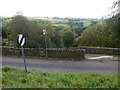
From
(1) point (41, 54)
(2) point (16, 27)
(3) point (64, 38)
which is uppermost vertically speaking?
(2) point (16, 27)

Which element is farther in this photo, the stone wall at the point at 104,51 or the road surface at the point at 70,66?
the stone wall at the point at 104,51

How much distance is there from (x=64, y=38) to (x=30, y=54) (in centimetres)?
460

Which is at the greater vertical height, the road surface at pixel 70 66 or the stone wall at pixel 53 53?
the stone wall at pixel 53 53

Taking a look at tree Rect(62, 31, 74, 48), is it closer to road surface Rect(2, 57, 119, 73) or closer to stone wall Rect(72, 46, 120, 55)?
stone wall Rect(72, 46, 120, 55)

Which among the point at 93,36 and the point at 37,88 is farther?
the point at 93,36

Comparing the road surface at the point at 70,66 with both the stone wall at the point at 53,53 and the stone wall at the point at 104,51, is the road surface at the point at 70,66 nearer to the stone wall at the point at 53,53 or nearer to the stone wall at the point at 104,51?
the stone wall at the point at 53,53

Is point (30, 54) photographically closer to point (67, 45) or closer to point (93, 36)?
point (67, 45)

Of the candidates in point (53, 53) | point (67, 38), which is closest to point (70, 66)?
point (53, 53)

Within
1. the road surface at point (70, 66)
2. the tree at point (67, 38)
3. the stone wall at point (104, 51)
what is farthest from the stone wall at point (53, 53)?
the stone wall at point (104, 51)

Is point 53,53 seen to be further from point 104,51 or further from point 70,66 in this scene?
point 104,51

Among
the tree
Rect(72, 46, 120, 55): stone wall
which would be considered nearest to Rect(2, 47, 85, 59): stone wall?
the tree

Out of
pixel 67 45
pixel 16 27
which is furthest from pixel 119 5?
pixel 16 27

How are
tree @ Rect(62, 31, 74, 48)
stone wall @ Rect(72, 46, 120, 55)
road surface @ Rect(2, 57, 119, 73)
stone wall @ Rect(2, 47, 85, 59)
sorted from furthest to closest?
1. tree @ Rect(62, 31, 74, 48)
2. stone wall @ Rect(72, 46, 120, 55)
3. stone wall @ Rect(2, 47, 85, 59)
4. road surface @ Rect(2, 57, 119, 73)

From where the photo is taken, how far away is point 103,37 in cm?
2492
